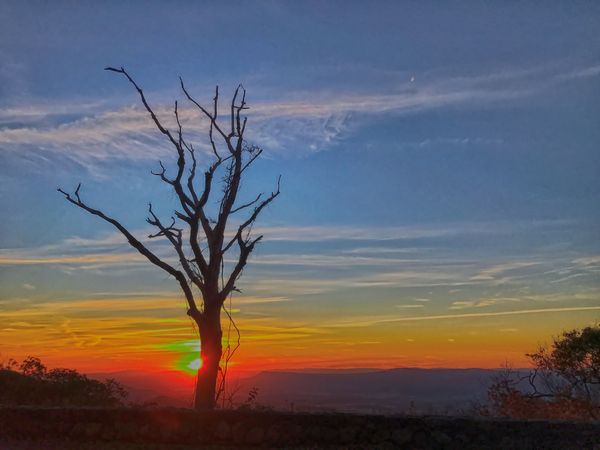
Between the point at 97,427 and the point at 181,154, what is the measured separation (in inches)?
342

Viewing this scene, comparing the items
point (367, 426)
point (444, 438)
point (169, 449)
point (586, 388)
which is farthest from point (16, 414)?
point (586, 388)

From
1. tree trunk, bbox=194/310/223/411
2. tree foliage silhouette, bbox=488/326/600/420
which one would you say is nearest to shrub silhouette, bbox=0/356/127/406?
tree trunk, bbox=194/310/223/411

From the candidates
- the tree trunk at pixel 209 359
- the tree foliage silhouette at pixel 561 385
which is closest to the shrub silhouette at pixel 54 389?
the tree trunk at pixel 209 359

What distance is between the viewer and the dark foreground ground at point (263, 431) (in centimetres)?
1310

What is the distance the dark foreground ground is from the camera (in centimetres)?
1310

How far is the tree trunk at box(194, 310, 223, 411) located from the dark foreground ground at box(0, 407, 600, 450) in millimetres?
3955

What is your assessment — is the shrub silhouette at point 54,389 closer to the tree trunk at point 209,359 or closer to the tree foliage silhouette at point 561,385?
→ the tree trunk at point 209,359

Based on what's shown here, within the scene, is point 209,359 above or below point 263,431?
above

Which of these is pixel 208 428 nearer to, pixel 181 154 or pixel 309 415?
pixel 309 415

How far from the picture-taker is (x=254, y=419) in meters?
14.3

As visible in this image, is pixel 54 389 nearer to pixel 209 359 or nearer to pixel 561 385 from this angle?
pixel 209 359

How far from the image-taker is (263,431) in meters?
14.2

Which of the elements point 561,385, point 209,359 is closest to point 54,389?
point 209,359

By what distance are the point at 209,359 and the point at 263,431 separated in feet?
16.6
